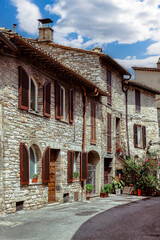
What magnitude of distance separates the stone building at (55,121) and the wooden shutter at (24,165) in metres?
0.03

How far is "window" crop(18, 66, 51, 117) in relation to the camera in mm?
11438

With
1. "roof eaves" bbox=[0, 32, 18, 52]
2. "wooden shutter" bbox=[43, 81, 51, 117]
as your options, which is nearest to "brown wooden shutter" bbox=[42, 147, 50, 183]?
"wooden shutter" bbox=[43, 81, 51, 117]

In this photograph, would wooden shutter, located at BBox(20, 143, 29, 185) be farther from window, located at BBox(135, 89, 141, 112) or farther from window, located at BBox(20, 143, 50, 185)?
window, located at BBox(135, 89, 141, 112)

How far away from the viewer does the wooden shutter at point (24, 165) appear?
1102 cm

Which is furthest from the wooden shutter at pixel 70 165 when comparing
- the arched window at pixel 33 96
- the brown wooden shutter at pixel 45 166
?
the arched window at pixel 33 96

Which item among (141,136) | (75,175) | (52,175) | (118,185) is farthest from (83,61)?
(141,136)

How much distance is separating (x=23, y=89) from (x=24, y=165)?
241cm

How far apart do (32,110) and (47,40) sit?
7568 millimetres

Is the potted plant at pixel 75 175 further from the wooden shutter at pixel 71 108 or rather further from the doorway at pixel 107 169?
the doorway at pixel 107 169

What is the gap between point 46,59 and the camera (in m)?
12.2

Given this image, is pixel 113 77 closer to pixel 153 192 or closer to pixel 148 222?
pixel 153 192

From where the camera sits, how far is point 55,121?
44.8 feet

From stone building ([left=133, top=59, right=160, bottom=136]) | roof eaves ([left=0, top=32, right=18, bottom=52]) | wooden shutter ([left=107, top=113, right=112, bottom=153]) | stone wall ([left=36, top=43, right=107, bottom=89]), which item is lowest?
wooden shutter ([left=107, top=113, right=112, bottom=153])

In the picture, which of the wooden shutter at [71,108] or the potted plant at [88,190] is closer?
the wooden shutter at [71,108]
